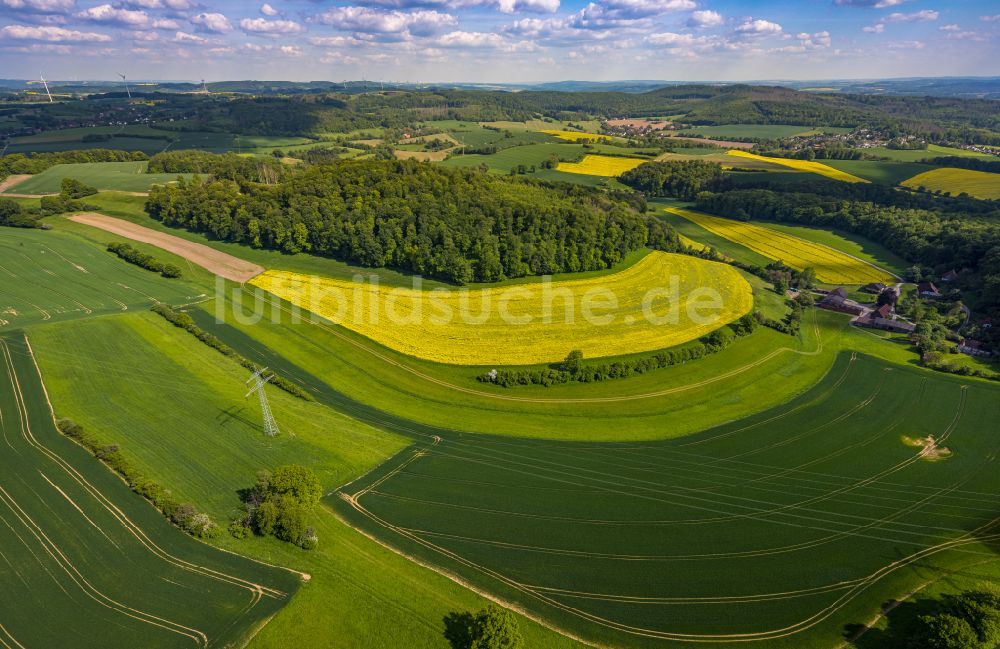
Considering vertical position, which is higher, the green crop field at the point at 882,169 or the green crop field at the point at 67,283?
the green crop field at the point at 882,169

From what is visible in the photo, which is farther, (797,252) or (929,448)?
(797,252)

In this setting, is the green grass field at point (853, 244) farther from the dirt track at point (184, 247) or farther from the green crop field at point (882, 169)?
the dirt track at point (184, 247)

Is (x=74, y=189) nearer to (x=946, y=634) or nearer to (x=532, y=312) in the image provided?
(x=532, y=312)

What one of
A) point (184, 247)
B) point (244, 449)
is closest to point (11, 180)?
point (184, 247)

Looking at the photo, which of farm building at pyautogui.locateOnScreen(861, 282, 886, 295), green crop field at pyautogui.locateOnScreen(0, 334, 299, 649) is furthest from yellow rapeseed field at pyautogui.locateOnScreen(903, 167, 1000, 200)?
green crop field at pyautogui.locateOnScreen(0, 334, 299, 649)

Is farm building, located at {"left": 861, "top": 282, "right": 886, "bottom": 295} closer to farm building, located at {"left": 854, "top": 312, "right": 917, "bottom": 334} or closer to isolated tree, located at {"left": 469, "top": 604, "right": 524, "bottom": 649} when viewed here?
farm building, located at {"left": 854, "top": 312, "right": 917, "bottom": 334}

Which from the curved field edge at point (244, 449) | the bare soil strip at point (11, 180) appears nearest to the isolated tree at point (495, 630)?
the curved field edge at point (244, 449)

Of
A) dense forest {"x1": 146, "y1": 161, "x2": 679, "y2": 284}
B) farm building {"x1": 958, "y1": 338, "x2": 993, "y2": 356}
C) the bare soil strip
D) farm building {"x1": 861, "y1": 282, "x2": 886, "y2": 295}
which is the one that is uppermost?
the bare soil strip
